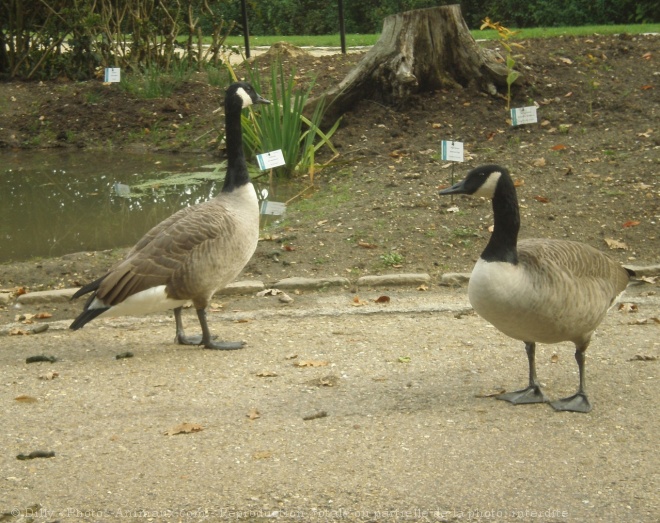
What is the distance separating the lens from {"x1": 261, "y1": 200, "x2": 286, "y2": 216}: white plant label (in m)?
8.69

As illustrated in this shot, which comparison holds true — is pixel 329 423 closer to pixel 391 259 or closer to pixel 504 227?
pixel 504 227

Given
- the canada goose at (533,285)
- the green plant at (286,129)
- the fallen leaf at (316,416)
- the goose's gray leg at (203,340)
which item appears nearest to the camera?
the canada goose at (533,285)

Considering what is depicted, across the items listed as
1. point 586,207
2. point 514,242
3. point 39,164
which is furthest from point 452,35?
point 514,242

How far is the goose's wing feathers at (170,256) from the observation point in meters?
5.44

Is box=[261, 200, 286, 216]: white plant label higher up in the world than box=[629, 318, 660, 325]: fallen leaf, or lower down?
higher up

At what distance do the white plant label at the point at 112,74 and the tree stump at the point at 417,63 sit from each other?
13.2 feet

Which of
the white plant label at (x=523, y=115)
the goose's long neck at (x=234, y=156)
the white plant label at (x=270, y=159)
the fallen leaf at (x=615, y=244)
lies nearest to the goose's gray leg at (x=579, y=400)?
the goose's long neck at (x=234, y=156)

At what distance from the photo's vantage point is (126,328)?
6.38m

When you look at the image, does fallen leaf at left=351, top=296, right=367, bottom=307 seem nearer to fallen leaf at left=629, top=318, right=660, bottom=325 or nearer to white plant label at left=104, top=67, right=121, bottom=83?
fallen leaf at left=629, top=318, right=660, bottom=325

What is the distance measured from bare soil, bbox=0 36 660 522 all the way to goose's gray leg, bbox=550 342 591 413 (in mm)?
59

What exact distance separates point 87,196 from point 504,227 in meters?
6.59

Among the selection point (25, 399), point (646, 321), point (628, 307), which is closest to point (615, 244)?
point (628, 307)

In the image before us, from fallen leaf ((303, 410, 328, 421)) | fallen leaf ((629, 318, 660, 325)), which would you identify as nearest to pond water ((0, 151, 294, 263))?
fallen leaf ((303, 410, 328, 421))

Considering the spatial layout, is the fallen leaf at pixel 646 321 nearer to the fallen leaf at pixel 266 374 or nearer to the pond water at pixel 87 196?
the fallen leaf at pixel 266 374
